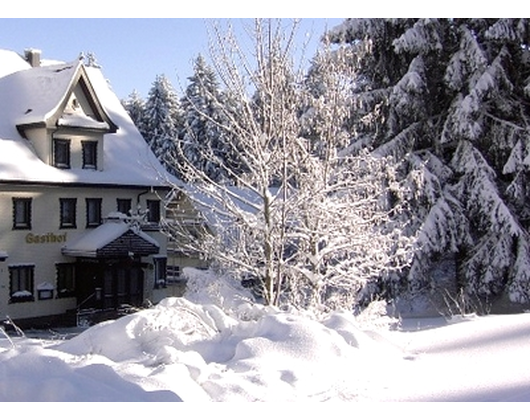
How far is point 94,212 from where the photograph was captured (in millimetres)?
26812

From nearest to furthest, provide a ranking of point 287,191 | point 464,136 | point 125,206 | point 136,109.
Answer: point 287,191 < point 464,136 < point 125,206 < point 136,109

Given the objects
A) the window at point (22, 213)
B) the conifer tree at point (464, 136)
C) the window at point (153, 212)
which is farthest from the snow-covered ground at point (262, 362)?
the window at point (153, 212)

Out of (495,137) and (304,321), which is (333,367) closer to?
(304,321)

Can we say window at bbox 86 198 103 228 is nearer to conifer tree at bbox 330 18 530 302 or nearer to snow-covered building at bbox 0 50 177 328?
snow-covered building at bbox 0 50 177 328

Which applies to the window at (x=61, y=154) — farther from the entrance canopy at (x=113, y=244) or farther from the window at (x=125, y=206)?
the entrance canopy at (x=113, y=244)

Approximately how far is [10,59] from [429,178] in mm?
19966

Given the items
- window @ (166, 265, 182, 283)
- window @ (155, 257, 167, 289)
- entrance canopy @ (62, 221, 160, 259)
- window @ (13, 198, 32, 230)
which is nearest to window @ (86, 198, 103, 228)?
entrance canopy @ (62, 221, 160, 259)

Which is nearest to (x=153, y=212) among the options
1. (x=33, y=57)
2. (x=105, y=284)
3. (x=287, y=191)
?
(x=105, y=284)

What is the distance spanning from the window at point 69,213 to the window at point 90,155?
5.32ft

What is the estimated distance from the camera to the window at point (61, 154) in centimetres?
2553

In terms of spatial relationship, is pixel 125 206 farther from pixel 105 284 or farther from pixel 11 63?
pixel 11 63

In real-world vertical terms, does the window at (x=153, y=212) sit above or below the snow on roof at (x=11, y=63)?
below

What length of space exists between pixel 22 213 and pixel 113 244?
349 centimetres

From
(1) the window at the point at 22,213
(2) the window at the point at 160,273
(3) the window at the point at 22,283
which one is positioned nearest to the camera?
(3) the window at the point at 22,283
